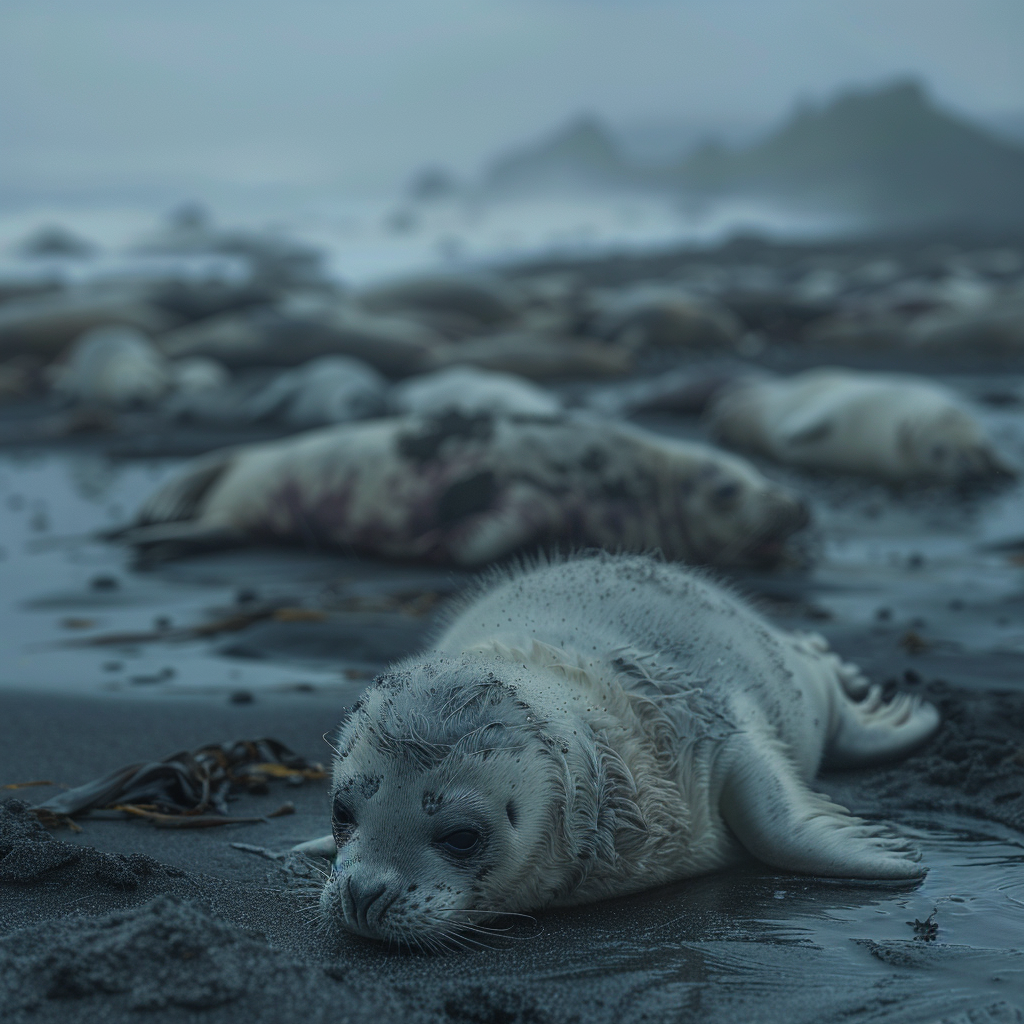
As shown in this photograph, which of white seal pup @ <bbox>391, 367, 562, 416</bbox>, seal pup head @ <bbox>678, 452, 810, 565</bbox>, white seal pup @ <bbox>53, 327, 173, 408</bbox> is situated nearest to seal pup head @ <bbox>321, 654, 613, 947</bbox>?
seal pup head @ <bbox>678, 452, 810, 565</bbox>

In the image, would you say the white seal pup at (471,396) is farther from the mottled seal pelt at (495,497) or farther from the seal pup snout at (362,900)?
the seal pup snout at (362,900)

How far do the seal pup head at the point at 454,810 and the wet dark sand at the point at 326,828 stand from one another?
69mm

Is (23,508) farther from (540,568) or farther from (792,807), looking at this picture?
(792,807)

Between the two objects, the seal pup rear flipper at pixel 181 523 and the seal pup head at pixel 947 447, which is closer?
the seal pup rear flipper at pixel 181 523

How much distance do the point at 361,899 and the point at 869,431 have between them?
6.14 meters

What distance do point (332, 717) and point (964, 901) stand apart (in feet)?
5.27

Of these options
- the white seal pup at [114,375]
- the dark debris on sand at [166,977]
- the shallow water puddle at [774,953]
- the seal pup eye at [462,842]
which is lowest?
the shallow water puddle at [774,953]

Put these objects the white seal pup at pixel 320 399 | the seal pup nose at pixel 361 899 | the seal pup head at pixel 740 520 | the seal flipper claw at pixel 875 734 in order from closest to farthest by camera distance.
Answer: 1. the seal pup nose at pixel 361 899
2. the seal flipper claw at pixel 875 734
3. the seal pup head at pixel 740 520
4. the white seal pup at pixel 320 399

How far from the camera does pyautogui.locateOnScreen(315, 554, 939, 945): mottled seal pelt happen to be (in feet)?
6.57

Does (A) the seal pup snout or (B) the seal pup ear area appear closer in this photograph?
(A) the seal pup snout

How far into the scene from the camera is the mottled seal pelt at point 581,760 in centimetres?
200

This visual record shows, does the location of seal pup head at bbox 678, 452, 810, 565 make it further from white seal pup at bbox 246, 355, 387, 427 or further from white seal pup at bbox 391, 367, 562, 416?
white seal pup at bbox 246, 355, 387, 427

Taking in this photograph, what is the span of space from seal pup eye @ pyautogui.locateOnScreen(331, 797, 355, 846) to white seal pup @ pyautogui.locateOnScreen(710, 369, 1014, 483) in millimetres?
5595

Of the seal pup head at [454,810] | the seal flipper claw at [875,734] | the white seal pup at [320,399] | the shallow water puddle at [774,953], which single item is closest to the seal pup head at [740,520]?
the seal flipper claw at [875,734]
